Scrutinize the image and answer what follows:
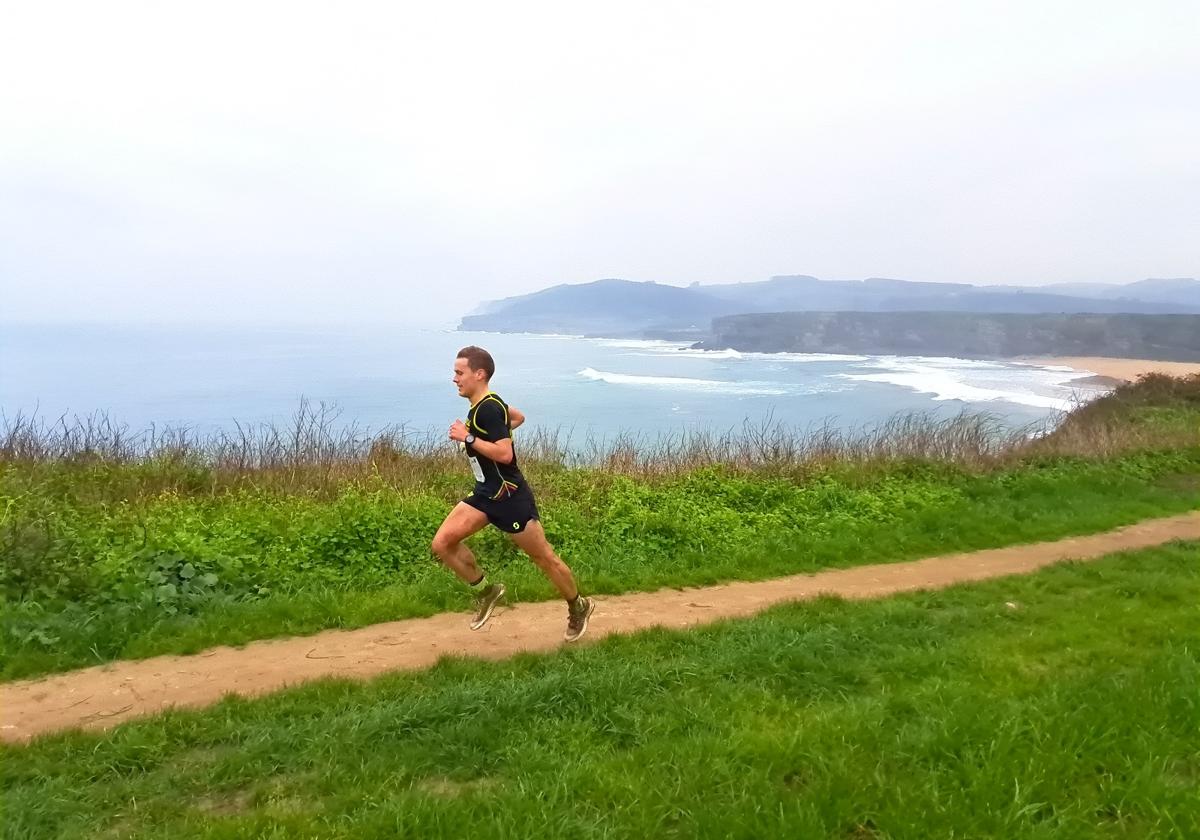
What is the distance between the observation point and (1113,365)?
6750cm

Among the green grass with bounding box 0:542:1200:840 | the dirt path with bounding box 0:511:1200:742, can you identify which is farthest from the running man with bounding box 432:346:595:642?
the green grass with bounding box 0:542:1200:840

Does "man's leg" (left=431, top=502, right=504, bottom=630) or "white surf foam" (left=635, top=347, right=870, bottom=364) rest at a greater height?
"man's leg" (left=431, top=502, right=504, bottom=630)

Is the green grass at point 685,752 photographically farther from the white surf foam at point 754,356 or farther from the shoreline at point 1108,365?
the white surf foam at point 754,356

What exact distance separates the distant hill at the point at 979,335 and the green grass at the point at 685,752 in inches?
3266

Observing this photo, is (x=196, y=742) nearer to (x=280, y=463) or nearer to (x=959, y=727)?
(x=959, y=727)

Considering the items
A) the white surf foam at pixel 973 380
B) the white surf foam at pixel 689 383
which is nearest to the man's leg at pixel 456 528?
the white surf foam at pixel 973 380

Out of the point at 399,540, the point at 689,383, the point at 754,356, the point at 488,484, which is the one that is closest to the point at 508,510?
the point at 488,484

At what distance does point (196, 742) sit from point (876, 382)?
199 feet

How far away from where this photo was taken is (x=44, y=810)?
3.19m

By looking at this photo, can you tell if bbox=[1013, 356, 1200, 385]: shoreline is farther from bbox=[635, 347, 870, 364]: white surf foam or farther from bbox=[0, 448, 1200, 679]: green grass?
bbox=[0, 448, 1200, 679]: green grass

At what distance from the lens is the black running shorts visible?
5.16m

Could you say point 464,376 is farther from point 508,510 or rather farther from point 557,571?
point 557,571

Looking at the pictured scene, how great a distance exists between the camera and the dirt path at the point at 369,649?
4559 mm

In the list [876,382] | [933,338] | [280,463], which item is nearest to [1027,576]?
[280,463]
